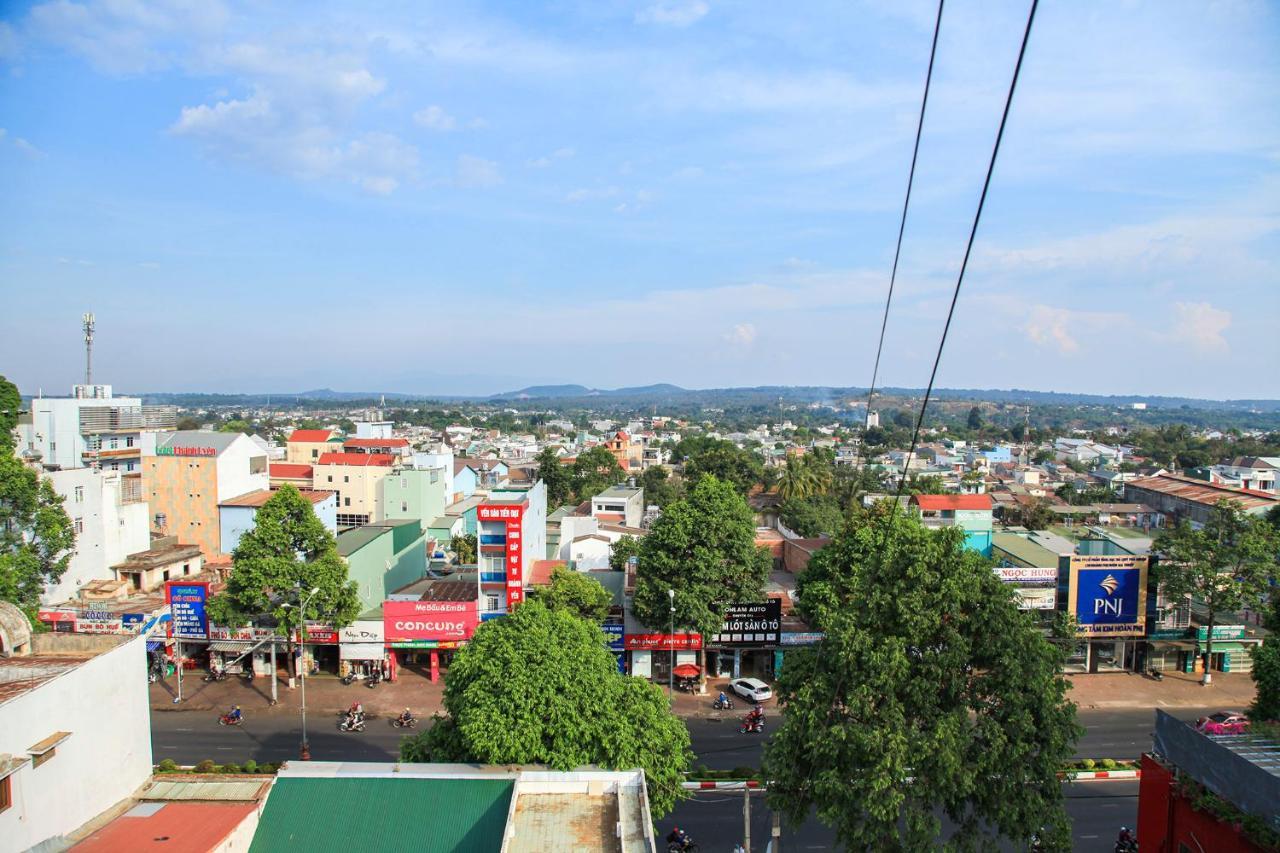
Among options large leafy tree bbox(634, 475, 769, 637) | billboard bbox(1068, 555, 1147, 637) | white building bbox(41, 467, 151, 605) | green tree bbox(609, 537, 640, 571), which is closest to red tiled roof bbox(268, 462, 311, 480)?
white building bbox(41, 467, 151, 605)

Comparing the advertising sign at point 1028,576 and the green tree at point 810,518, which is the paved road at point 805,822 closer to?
the advertising sign at point 1028,576

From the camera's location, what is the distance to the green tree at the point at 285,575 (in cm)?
2369

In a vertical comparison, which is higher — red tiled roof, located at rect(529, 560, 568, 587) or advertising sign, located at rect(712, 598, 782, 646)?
red tiled roof, located at rect(529, 560, 568, 587)

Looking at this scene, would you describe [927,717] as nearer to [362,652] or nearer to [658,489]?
[362,652]

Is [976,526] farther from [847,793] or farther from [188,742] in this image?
[188,742]

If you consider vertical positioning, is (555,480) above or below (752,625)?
above

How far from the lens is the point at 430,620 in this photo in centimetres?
2581

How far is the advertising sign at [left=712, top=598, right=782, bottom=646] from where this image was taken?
25266 mm

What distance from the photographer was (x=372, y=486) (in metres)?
48.2

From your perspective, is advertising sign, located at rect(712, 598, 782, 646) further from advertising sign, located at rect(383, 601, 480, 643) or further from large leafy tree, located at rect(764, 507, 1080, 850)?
large leafy tree, located at rect(764, 507, 1080, 850)

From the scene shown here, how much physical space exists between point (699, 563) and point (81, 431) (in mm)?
35911

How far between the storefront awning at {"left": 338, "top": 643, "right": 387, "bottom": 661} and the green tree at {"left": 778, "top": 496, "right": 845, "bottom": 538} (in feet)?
→ 82.5

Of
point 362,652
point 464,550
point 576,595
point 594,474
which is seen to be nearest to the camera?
point 576,595

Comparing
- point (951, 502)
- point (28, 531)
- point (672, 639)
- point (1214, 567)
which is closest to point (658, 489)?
point (951, 502)
